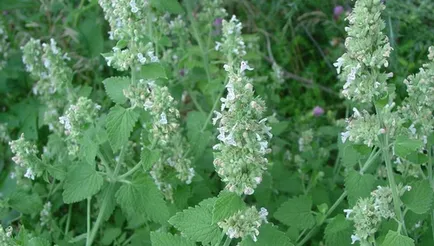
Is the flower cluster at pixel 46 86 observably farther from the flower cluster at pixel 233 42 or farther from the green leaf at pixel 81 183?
the flower cluster at pixel 233 42

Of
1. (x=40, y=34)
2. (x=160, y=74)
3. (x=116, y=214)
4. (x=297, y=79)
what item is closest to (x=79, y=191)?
(x=160, y=74)

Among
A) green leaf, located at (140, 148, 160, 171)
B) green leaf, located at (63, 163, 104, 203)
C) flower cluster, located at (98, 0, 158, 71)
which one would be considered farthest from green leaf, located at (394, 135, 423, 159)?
green leaf, located at (63, 163, 104, 203)

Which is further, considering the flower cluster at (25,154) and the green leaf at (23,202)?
the green leaf at (23,202)

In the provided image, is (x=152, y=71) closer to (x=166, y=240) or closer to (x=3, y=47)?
(x=166, y=240)

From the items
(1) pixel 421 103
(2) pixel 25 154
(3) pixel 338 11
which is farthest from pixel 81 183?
(3) pixel 338 11

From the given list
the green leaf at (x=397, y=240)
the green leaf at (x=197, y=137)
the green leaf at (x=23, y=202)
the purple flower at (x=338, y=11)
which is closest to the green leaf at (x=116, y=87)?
the green leaf at (x=197, y=137)

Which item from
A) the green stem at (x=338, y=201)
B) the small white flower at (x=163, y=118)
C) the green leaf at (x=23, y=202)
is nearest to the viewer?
the small white flower at (x=163, y=118)

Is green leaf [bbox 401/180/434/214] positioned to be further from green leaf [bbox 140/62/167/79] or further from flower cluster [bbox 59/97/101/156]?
flower cluster [bbox 59/97/101/156]
